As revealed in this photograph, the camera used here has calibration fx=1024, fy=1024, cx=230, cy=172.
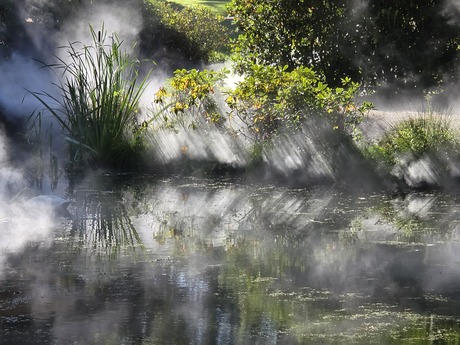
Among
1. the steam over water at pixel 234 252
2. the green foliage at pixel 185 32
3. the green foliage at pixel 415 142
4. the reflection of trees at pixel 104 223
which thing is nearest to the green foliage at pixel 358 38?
the steam over water at pixel 234 252

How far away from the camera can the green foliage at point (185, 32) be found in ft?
68.6

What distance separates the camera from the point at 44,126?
16.3 metres

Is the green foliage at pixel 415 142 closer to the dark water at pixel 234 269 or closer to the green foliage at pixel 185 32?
the dark water at pixel 234 269

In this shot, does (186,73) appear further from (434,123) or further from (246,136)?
(434,123)

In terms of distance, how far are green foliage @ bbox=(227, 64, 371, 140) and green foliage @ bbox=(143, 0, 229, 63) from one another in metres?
8.08

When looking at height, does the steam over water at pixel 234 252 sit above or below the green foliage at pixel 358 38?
below

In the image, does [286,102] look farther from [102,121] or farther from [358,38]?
[358,38]

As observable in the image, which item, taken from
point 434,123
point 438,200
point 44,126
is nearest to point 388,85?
point 434,123

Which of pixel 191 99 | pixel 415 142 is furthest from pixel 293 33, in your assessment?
pixel 415 142

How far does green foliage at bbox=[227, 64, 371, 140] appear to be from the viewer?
12094 millimetres

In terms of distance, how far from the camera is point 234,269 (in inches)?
311

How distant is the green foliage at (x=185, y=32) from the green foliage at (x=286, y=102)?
26.5 ft

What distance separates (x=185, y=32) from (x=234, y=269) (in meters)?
13.8

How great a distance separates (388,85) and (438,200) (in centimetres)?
429
